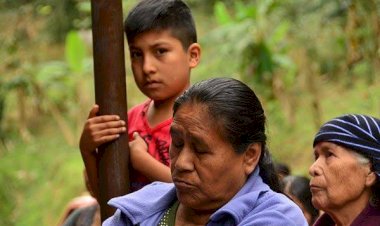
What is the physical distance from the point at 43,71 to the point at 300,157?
332 cm

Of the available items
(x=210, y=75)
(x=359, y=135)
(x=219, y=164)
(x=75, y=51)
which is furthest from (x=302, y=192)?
(x=75, y=51)

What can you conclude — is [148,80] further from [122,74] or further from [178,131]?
[178,131]

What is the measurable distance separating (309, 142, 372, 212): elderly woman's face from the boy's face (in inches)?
27.1

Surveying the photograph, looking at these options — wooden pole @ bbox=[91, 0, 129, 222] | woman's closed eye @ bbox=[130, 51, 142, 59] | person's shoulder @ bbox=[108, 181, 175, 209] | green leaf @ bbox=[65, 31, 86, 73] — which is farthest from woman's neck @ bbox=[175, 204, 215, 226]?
green leaf @ bbox=[65, 31, 86, 73]

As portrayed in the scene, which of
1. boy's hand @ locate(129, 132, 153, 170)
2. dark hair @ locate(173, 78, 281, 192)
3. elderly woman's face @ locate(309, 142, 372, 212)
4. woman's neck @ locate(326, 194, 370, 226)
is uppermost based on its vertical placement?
dark hair @ locate(173, 78, 281, 192)

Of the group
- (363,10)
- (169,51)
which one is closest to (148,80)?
(169,51)

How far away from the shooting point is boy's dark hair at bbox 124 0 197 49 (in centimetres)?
332

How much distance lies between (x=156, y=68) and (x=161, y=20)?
22 cm

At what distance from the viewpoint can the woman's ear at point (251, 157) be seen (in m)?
2.53

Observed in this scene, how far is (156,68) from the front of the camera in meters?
3.31

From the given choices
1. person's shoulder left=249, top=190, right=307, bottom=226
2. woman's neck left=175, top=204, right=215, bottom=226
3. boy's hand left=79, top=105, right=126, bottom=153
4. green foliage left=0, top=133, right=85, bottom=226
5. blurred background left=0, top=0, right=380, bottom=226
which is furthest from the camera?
green foliage left=0, top=133, right=85, bottom=226

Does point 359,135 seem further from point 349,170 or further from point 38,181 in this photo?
point 38,181

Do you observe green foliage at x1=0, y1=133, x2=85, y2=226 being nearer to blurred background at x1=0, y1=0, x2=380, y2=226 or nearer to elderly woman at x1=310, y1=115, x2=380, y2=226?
blurred background at x1=0, y1=0, x2=380, y2=226

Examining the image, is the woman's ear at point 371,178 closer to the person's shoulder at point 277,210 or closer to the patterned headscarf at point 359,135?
the patterned headscarf at point 359,135
